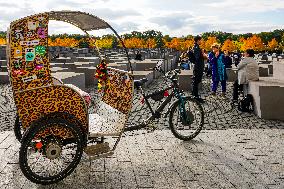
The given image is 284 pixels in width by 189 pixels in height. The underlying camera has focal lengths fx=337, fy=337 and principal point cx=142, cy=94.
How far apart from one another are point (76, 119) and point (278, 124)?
5308mm

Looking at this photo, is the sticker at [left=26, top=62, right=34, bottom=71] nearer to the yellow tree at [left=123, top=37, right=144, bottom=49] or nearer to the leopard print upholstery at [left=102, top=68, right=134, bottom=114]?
the leopard print upholstery at [left=102, top=68, right=134, bottom=114]

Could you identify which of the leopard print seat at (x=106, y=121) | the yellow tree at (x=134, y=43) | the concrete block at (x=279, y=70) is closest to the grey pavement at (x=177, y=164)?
the leopard print seat at (x=106, y=121)

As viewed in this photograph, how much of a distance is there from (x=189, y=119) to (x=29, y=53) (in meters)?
3.22

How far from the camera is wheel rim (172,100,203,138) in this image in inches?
249

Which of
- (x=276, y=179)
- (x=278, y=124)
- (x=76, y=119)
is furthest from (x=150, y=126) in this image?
(x=278, y=124)

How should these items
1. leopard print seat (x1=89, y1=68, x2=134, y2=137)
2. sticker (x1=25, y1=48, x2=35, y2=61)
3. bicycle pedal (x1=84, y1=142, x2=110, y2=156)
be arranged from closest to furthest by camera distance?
sticker (x1=25, y1=48, x2=35, y2=61) < bicycle pedal (x1=84, y1=142, x2=110, y2=156) < leopard print seat (x1=89, y1=68, x2=134, y2=137)

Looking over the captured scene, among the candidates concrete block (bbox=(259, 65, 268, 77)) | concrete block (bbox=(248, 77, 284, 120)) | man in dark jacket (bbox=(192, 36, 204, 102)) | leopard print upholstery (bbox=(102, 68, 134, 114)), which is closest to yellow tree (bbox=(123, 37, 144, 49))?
concrete block (bbox=(259, 65, 268, 77))

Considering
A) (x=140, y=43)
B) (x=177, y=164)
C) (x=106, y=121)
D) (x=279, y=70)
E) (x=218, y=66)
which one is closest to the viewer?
(x=177, y=164)

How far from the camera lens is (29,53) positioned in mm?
4371

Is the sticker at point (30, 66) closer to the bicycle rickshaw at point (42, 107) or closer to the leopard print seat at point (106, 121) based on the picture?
the bicycle rickshaw at point (42, 107)

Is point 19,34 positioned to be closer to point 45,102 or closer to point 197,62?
point 45,102

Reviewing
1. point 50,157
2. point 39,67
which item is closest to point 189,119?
point 50,157

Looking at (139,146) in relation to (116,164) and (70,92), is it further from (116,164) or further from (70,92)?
(70,92)

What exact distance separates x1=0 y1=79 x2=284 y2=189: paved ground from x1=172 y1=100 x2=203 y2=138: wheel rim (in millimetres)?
225
